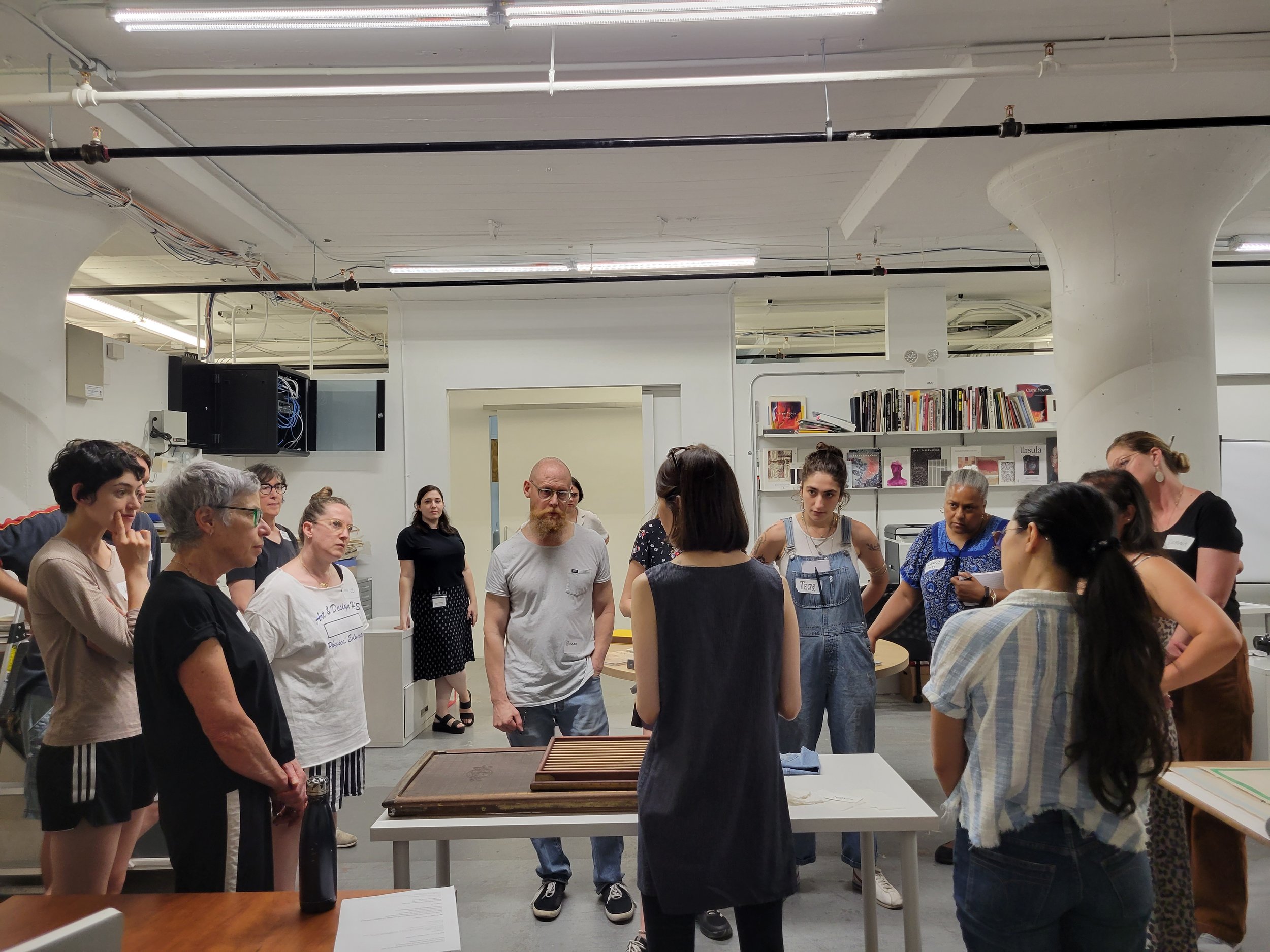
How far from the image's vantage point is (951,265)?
6.85 meters

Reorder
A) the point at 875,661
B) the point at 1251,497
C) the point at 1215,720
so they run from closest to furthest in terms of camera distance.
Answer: the point at 1215,720 → the point at 875,661 → the point at 1251,497

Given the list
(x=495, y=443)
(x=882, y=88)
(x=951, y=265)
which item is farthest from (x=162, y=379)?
(x=951, y=265)

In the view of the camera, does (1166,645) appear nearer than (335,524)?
Yes

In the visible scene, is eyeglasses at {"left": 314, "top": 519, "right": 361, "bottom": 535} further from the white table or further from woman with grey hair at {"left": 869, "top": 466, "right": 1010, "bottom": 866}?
Answer: woman with grey hair at {"left": 869, "top": 466, "right": 1010, "bottom": 866}

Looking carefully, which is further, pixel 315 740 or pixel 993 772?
pixel 315 740

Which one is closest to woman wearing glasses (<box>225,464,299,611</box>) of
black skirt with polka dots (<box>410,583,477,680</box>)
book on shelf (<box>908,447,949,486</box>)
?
black skirt with polka dots (<box>410,583,477,680</box>)

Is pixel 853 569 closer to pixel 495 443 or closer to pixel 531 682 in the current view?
pixel 531 682

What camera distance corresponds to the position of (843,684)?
3.05 meters

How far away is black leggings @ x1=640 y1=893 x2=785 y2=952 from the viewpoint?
1716 mm

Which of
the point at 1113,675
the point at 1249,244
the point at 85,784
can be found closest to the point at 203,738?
the point at 85,784

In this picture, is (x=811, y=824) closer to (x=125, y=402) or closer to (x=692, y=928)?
(x=692, y=928)

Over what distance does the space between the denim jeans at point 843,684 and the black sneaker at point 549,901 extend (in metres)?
0.91

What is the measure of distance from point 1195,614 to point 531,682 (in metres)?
1.98

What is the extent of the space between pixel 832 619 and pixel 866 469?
4.68 m
